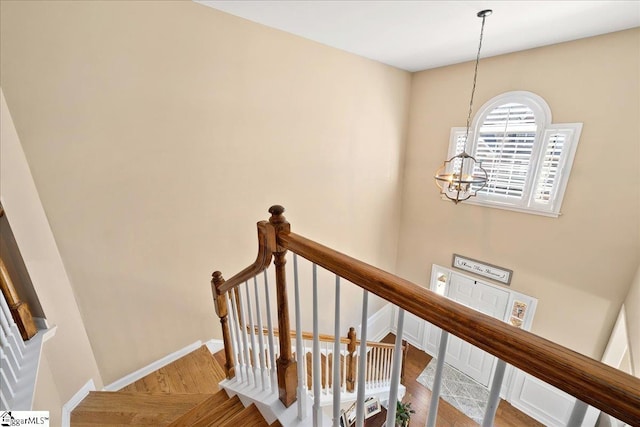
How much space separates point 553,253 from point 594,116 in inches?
65.1

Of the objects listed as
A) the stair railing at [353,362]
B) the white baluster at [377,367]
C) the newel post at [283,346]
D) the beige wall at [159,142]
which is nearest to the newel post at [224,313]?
the newel post at [283,346]

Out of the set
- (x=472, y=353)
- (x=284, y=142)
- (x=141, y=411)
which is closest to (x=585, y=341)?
(x=472, y=353)

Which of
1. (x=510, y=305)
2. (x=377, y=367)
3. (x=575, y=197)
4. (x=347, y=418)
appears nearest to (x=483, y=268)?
(x=510, y=305)

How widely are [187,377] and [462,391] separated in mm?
3999

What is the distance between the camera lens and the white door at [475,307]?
4.00 m

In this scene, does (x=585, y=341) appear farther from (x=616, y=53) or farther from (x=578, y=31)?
(x=578, y=31)

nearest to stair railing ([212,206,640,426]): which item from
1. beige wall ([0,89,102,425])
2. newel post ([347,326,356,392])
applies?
beige wall ([0,89,102,425])

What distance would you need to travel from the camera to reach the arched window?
321 cm

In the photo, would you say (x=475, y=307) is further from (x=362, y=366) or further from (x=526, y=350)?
(x=526, y=350)

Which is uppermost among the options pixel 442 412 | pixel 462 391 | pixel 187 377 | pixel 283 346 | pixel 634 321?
pixel 283 346

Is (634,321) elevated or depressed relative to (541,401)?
elevated

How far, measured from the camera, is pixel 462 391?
4.08 metres

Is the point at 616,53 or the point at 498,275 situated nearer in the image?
the point at 616,53

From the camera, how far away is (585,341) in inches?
129
